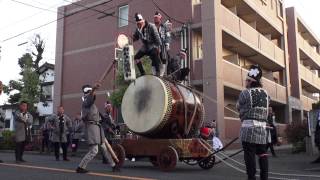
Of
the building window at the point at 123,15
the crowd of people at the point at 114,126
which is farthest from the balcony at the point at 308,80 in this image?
the crowd of people at the point at 114,126

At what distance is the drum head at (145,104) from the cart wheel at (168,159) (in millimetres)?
589

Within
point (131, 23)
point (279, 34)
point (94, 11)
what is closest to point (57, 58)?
point (94, 11)

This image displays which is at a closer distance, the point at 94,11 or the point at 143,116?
the point at 143,116

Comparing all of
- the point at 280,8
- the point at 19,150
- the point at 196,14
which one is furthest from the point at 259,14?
the point at 19,150

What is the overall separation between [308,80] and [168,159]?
1337 inches

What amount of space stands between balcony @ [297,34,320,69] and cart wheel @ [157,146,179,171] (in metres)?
31.2

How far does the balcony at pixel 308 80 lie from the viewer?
38.4 meters

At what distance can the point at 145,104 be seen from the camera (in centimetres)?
1000

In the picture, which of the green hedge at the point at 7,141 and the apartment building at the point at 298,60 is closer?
the green hedge at the point at 7,141

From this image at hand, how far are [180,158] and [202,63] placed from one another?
43.2 feet

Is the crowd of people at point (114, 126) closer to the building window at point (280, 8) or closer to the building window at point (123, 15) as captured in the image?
the building window at point (123, 15)

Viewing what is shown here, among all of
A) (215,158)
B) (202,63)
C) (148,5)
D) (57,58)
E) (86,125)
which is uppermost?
(148,5)

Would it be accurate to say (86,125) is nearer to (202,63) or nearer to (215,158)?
(215,158)

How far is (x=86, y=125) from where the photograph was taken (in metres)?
9.11
